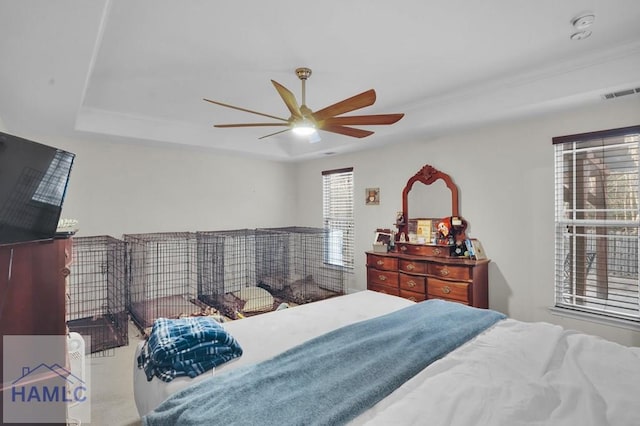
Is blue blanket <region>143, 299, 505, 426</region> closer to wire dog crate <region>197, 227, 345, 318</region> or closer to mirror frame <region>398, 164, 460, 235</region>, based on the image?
mirror frame <region>398, 164, 460, 235</region>

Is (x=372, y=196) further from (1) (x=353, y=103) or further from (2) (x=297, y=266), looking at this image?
(1) (x=353, y=103)

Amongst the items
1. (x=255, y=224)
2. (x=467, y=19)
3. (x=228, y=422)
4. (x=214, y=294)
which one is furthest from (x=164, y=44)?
(x=255, y=224)

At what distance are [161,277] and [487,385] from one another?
4.33 m

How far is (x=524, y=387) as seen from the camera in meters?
1.41

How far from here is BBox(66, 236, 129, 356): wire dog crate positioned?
3707mm

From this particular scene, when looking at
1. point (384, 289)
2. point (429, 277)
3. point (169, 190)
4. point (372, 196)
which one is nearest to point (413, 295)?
point (429, 277)

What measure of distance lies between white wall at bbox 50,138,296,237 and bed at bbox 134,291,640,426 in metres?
3.05

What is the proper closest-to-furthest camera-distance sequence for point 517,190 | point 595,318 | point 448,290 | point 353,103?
point 353,103 < point 595,318 < point 517,190 < point 448,290

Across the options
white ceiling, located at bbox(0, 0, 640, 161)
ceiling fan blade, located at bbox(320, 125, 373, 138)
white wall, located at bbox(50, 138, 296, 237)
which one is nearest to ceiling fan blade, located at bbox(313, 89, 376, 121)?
ceiling fan blade, located at bbox(320, 125, 373, 138)

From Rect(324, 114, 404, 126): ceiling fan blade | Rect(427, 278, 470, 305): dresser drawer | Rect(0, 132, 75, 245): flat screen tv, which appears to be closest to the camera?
Rect(0, 132, 75, 245): flat screen tv

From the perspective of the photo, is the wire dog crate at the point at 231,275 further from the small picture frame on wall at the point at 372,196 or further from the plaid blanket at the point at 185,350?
the plaid blanket at the point at 185,350

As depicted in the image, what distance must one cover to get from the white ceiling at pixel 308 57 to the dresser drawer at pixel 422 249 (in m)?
1.39

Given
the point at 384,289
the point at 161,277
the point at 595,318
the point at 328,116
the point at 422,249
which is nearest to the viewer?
the point at 328,116

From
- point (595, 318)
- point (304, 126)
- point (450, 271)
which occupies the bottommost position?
point (595, 318)
